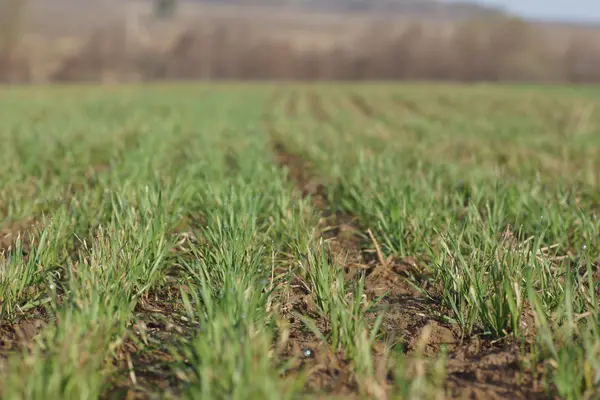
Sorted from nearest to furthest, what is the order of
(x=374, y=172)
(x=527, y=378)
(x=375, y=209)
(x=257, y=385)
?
(x=257, y=385), (x=527, y=378), (x=375, y=209), (x=374, y=172)

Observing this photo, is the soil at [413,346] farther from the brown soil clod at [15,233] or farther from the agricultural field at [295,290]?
the brown soil clod at [15,233]

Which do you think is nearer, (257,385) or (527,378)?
(257,385)

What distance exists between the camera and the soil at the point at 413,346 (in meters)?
1.83

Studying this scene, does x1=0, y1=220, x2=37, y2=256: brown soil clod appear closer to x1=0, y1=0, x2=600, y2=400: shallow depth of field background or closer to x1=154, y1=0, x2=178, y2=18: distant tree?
x1=0, y1=0, x2=600, y2=400: shallow depth of field background

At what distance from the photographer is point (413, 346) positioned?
2.15 m

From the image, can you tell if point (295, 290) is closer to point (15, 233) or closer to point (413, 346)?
point (413, 346)

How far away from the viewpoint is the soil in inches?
72.2

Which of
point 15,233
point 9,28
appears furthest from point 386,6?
point 15,233

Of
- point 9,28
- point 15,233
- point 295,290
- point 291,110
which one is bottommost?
point 291,110

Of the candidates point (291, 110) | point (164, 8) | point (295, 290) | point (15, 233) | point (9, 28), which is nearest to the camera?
point (295, 290)

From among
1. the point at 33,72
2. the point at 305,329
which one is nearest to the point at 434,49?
the point at 33,72

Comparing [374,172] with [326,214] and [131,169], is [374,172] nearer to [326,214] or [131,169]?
[326,214]

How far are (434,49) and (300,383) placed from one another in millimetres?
49171

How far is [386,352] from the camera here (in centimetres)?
193
